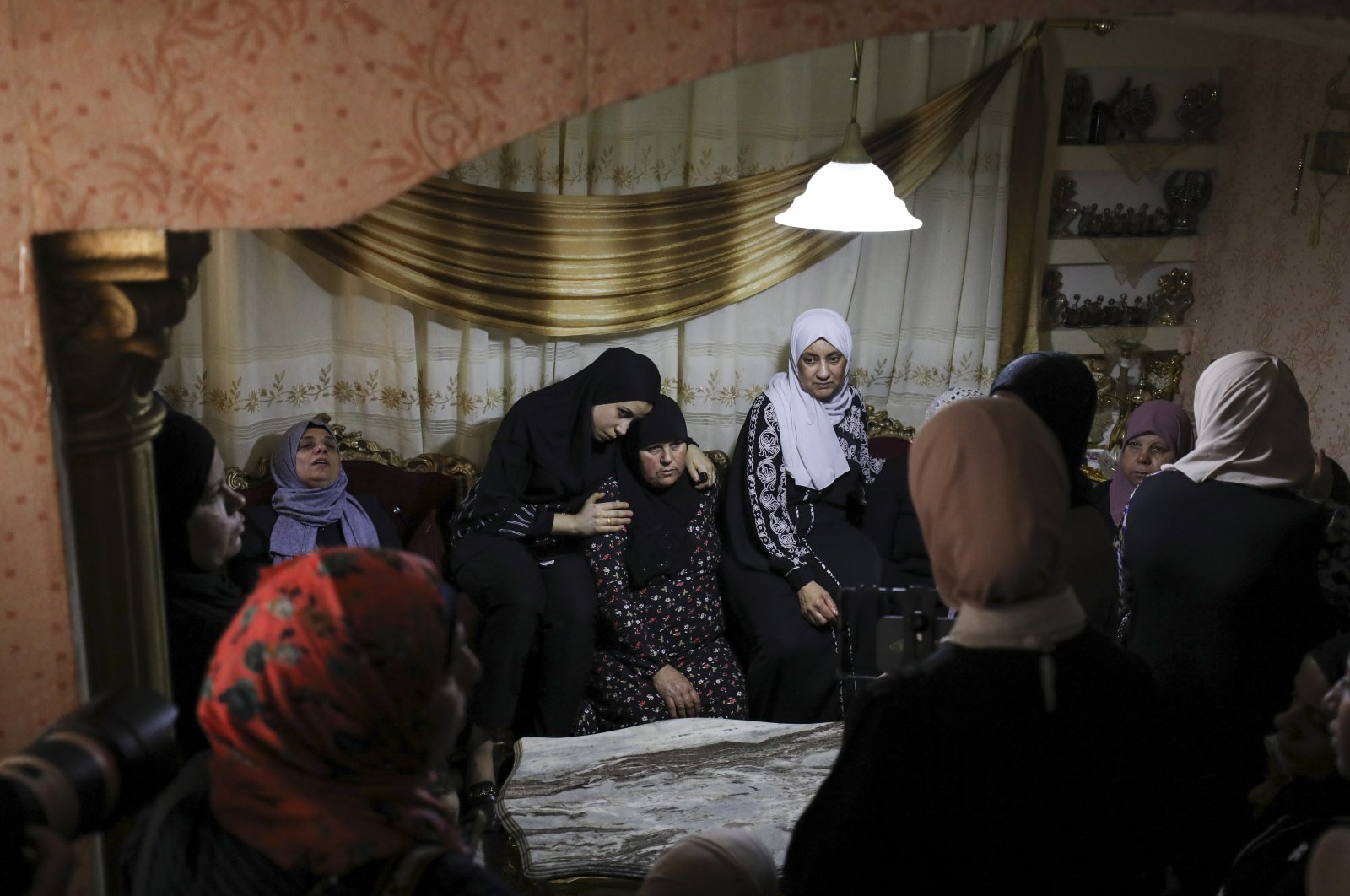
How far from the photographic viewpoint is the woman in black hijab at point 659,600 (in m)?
3.30

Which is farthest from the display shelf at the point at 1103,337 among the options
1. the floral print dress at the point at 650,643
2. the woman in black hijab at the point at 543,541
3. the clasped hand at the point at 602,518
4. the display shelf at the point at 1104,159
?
the clasped hand at the point at 602,518

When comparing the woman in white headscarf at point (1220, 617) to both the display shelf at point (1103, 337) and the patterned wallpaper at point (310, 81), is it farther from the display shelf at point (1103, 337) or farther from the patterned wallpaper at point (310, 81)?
the display shelf at point (1103, 337)

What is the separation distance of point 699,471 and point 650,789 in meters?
1.50

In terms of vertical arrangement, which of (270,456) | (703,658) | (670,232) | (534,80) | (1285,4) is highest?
(1285,4)

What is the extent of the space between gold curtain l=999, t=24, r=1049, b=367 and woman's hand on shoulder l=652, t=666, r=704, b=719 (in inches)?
76.0

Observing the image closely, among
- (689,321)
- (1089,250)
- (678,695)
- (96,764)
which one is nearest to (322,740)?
(96,764)

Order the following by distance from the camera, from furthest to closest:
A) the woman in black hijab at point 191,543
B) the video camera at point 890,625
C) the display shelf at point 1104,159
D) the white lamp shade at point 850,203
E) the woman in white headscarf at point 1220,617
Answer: the display shelf at point 1104,159 → the white lamp shade at point 850,203 → the woman in white headscarf at point 1220,617 → the woman in black hijab at point 191,543 → the video camera at point 890,625

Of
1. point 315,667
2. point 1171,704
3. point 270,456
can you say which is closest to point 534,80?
point 315,667

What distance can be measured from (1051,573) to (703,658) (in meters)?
2.17

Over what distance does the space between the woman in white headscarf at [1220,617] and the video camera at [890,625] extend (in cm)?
46

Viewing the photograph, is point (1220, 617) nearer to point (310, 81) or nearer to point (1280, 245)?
point (310, 81)

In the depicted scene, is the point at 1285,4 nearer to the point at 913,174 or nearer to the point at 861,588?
the point at 861,588

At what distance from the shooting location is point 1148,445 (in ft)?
11.3

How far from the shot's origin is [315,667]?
1.11 m
